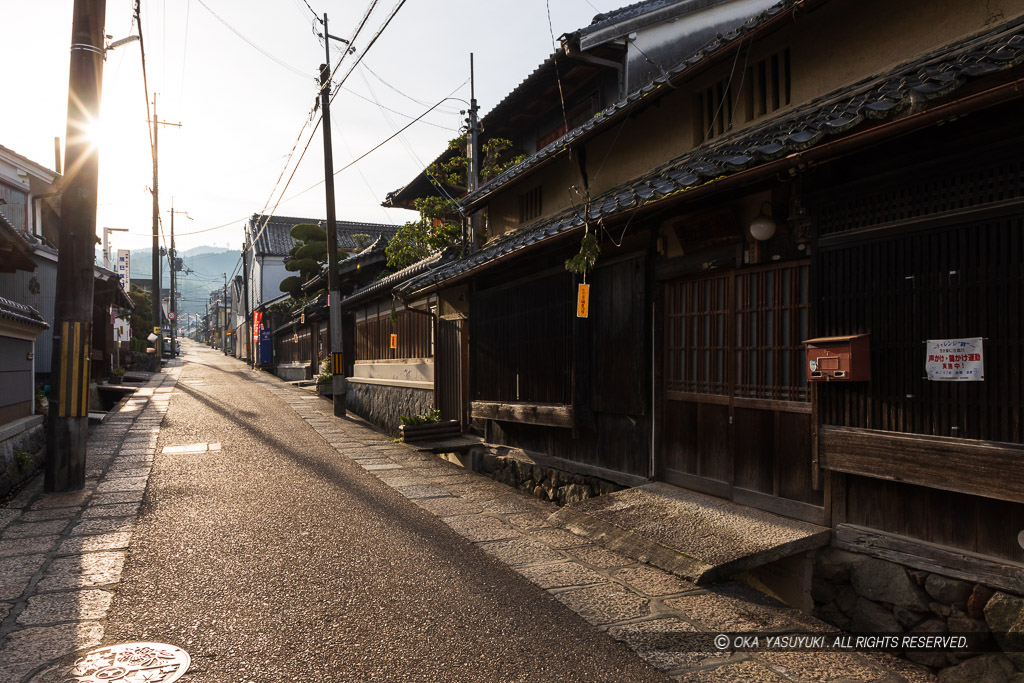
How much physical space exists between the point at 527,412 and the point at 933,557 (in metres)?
6.39

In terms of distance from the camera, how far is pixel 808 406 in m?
6.07

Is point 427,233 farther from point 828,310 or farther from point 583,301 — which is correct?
point 828,310

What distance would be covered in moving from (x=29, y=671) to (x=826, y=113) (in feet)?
24.4

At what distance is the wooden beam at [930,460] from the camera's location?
Answer: 4461 mm

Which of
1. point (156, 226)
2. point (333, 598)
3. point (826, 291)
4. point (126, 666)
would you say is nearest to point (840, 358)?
point (826, 291)

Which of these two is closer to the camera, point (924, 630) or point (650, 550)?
point (924, 630)

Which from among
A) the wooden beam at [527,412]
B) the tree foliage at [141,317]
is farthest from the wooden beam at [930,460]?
the tree foliage at [141,317]

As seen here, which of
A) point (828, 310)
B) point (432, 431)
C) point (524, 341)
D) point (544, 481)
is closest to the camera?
point (828, 310)

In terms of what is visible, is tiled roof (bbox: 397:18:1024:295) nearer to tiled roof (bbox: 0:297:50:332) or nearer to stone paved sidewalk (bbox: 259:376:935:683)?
stone paved sidewalk (bbox: 259:376:935:683)

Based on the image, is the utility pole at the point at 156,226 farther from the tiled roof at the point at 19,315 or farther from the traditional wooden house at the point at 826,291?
the traditional wooden house at the point at 826,291

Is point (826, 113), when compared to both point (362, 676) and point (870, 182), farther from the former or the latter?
point (362, 676)

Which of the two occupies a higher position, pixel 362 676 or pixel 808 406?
pixel 808 406

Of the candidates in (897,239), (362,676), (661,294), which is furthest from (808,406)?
(362,676)

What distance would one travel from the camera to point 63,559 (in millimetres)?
6766
